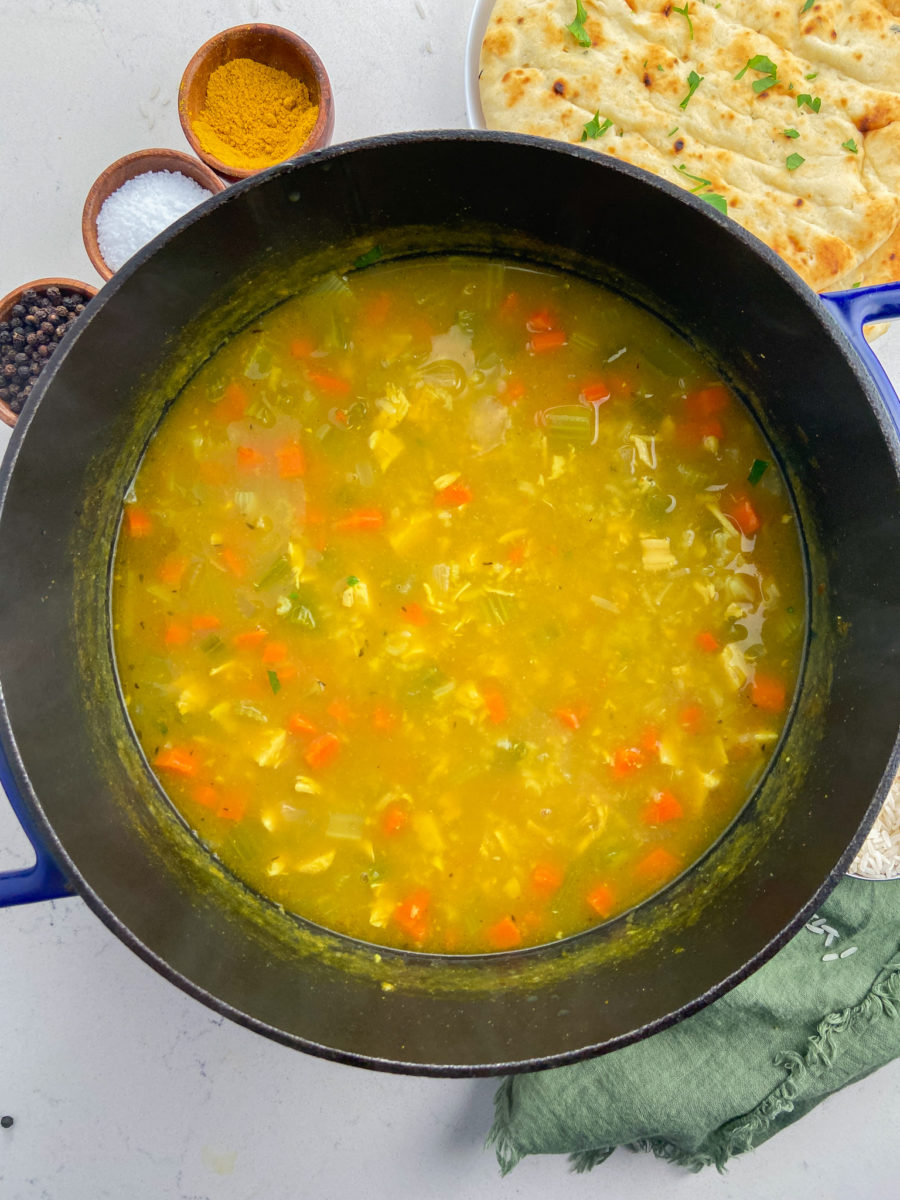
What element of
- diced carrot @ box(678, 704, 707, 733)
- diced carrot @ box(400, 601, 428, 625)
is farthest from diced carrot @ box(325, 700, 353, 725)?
diced carrot @ box(678, 704, 707, 733)

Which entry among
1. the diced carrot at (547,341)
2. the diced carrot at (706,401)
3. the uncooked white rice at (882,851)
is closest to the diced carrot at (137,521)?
the diced carrot at (547,341)

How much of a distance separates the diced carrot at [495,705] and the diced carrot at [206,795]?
732 mm

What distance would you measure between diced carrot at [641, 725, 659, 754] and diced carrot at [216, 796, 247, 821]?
3.37ft

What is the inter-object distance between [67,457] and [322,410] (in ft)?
2.08

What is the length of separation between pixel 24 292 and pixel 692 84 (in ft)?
6.50

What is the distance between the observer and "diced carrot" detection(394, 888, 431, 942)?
251 centimetres

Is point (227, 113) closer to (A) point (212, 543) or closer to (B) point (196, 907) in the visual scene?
(A) point (212, 543)

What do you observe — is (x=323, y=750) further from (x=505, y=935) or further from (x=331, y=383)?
(x=331, y=383)

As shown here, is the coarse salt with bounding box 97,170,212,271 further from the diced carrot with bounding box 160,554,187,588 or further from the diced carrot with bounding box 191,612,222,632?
the diced carrot with bounding box 191,612,222,632

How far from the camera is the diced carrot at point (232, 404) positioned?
8.46 feet

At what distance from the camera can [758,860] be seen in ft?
8.22

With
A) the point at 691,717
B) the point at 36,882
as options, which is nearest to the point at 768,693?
the point at 691,717

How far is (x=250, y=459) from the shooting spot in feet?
8.34

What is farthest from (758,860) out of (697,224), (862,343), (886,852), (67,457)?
(67,457)
